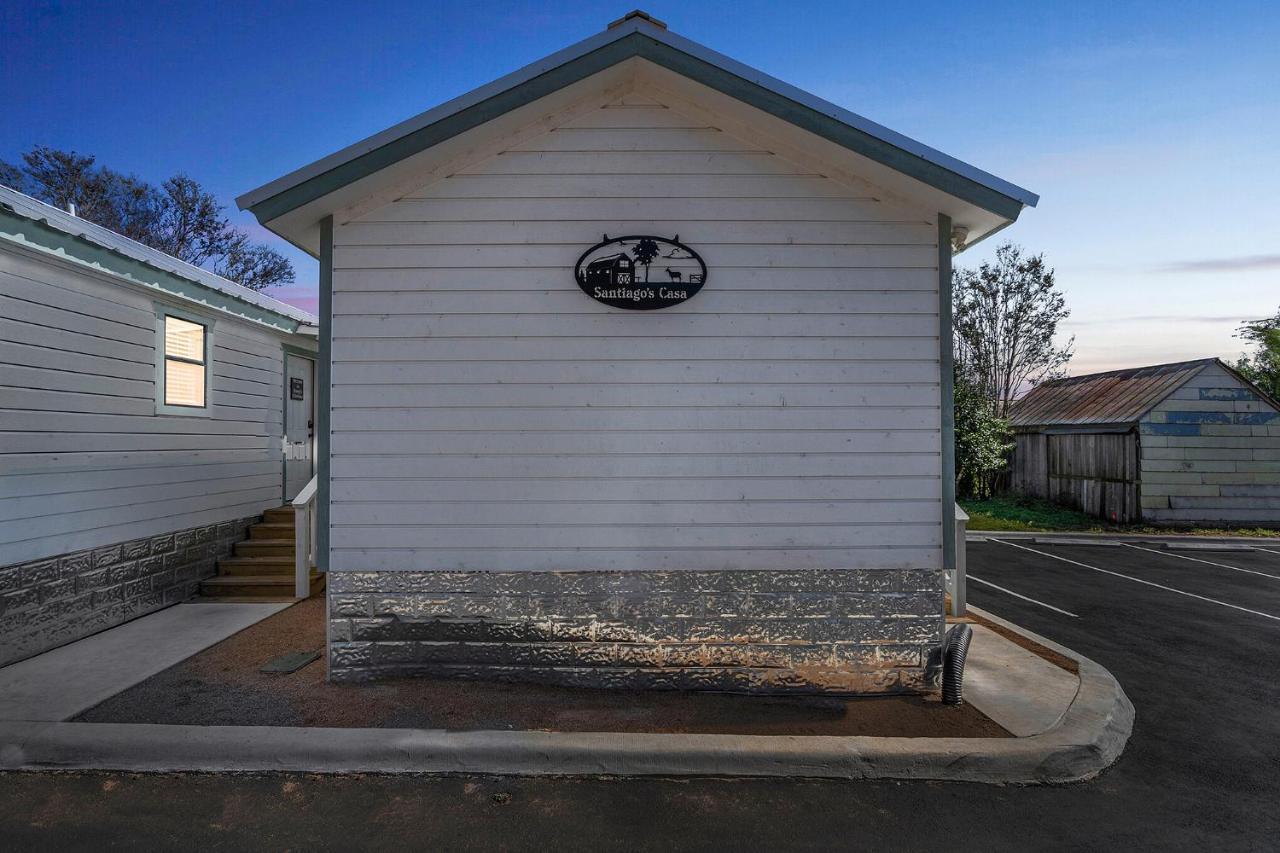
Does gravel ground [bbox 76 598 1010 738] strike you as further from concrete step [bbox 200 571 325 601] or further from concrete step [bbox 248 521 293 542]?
concrete step [bbox 248 521 293 542]

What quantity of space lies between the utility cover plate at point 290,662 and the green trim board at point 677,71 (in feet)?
11.6

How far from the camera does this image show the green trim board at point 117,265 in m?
5.59

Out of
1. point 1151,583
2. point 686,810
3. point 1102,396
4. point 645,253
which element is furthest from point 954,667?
point 1102,396

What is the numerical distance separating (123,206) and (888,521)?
3202cm

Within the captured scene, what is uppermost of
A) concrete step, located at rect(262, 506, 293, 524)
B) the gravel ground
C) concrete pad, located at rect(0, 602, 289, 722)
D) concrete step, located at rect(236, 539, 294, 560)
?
concrete step, located at rect(262, 506, 293, 524)

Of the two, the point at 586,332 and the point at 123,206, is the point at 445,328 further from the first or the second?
the point at 123,206

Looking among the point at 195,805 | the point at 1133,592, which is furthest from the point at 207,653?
the point at 1133,592

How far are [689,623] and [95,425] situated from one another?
20.5 ft

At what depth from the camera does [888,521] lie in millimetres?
4977

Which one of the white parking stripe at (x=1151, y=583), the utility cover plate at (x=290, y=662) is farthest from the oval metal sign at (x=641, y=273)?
the white parking stripe at (x=1151, y=583)

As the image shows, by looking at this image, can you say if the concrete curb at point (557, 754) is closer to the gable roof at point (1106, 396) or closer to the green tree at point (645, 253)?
the green tree at point (645, 253)

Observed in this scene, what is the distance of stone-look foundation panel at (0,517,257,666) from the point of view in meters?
5.80

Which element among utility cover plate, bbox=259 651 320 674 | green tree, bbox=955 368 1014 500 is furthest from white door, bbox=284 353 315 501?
green tree, bbox=955 368 1014 500

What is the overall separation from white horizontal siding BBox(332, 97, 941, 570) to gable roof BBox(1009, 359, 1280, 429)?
48.1ft
